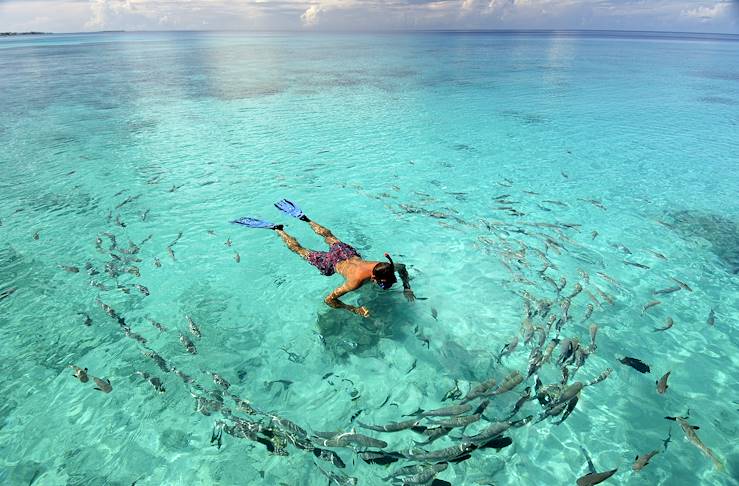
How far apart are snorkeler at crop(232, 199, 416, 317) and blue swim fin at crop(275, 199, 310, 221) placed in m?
0.32

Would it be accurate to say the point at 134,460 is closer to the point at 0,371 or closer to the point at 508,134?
→ the point at 0,371

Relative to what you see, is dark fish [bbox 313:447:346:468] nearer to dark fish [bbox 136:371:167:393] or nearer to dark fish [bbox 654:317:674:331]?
dark fish [bbox 136:371:167:393]

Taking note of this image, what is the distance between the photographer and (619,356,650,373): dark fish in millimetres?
7486

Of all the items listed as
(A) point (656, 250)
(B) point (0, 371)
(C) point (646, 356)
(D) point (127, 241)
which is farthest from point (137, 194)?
(A) point (656, 250)

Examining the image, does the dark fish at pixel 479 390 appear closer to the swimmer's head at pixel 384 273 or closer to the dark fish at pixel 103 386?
the swimmer's head at pixel 384 273

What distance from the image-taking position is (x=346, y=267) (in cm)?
876

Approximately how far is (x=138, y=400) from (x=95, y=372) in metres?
1.30

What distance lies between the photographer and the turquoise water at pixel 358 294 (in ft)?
20.4

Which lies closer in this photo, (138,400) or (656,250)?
(138,400)

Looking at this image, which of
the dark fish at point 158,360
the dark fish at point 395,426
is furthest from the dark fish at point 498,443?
the dark fish at point 158,360

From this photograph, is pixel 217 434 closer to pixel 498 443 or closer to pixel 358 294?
pixel 358 294

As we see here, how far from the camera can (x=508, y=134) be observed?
2327cm

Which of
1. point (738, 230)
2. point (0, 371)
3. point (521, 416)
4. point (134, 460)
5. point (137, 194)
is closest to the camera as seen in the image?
point (134, 460)

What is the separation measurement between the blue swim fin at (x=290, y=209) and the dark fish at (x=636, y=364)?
8.93 meters
